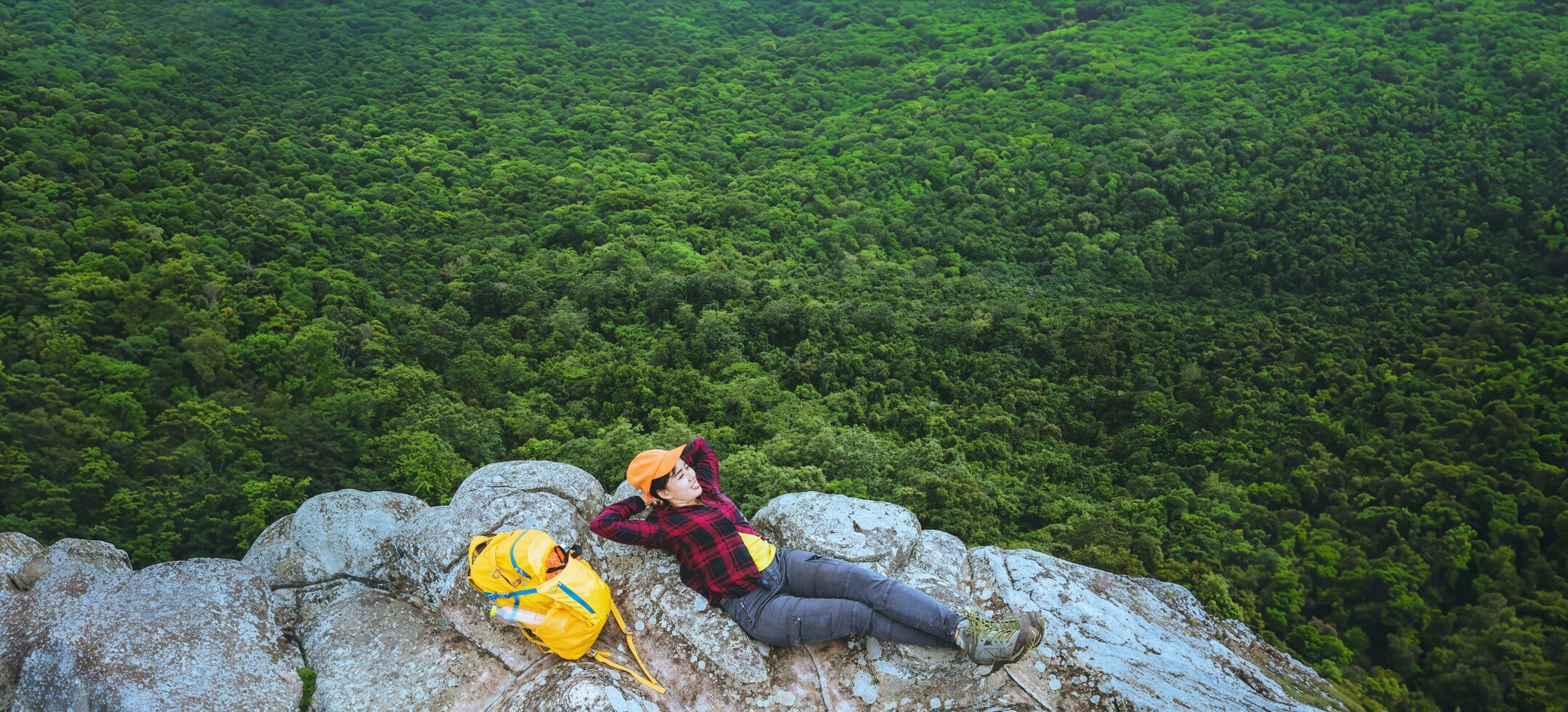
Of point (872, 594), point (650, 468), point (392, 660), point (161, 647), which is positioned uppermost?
point (650, 468)

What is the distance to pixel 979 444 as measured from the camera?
1723 centimetres

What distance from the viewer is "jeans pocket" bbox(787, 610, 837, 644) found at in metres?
6.70

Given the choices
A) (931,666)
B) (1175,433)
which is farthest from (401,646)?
(1175,433)

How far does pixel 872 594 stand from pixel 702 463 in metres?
1.85

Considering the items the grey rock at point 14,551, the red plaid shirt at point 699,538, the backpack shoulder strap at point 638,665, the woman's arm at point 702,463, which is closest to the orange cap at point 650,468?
the red plaid shirt at point 699,538

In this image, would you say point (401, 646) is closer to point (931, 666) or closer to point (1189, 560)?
point (931, 666)

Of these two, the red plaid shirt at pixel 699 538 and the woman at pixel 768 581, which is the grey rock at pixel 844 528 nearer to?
the woman at pixel 768 581

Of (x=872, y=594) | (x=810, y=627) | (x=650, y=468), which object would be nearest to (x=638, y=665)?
(x=810, y=627)

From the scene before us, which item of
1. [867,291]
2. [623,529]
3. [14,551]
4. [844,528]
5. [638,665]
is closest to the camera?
[638,665]

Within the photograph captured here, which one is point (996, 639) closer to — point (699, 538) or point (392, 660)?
point (699, 538)

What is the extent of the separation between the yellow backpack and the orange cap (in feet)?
2.57

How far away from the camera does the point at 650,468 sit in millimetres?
7129

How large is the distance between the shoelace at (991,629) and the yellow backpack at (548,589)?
7.83 ft

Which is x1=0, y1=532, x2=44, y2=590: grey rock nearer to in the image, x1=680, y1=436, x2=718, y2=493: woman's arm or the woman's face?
the woman's face
